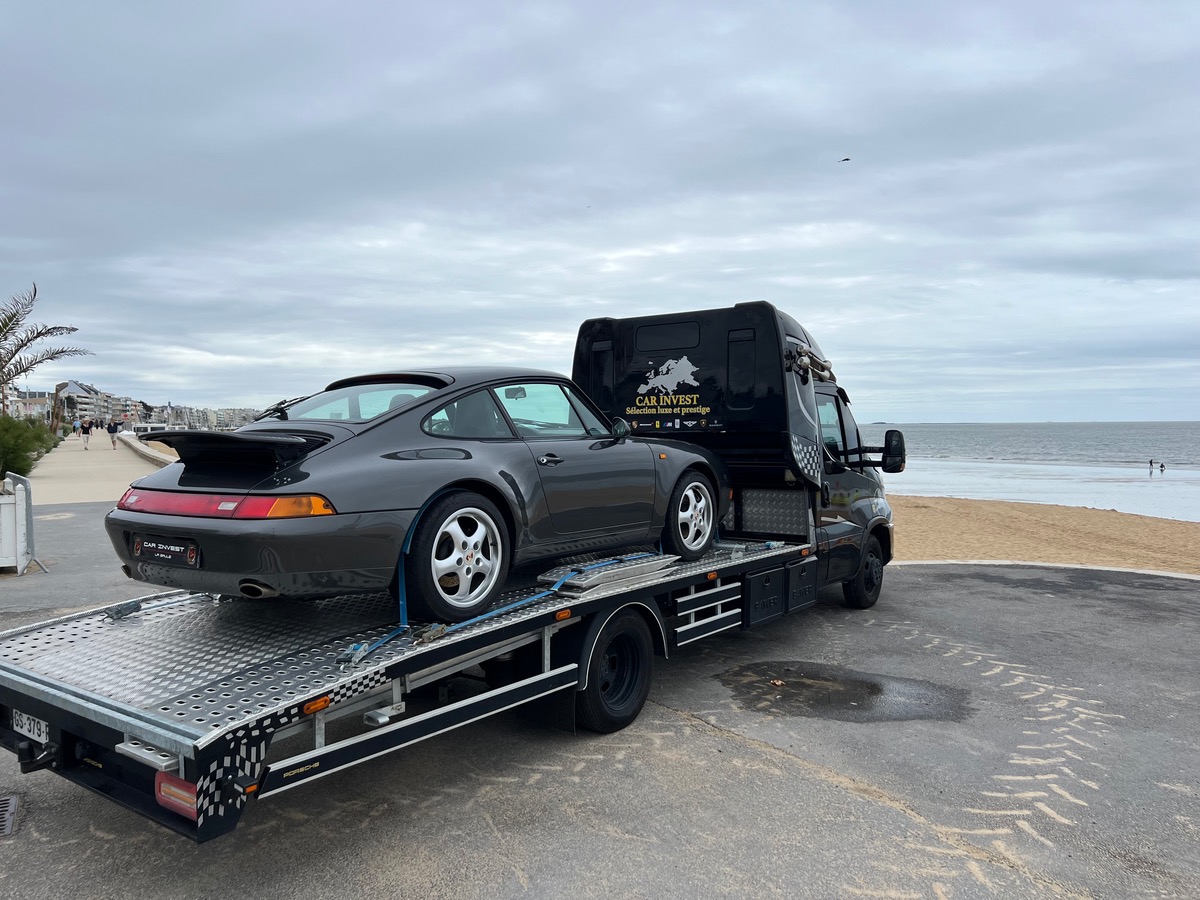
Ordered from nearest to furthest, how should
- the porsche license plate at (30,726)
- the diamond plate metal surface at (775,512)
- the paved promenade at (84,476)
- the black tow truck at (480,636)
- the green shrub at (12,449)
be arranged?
the black tow truck at (480,636), the porsche license plate at (30,726), the diamond plate metal surface at (775,512), the paved promenade at (84,476), the green shrub at (12,449)

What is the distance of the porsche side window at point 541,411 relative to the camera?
4.78 metres

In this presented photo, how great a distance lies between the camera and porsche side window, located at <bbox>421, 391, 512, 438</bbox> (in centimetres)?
434

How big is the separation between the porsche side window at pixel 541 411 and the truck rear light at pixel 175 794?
2365 mm

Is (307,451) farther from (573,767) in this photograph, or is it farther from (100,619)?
(573,767)

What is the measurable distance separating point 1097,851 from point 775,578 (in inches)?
124

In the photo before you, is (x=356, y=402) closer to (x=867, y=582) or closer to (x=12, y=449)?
(x=867, y=582)

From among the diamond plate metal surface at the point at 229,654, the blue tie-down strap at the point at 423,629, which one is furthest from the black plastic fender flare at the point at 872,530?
the blue tie-down strap at the point at 423,629

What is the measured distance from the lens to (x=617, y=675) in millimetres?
5168

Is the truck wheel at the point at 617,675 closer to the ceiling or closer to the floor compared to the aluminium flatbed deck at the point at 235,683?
closer to the floor

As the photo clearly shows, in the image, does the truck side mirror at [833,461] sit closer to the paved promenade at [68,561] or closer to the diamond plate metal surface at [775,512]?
the diamond plate metal surface at [775,512]

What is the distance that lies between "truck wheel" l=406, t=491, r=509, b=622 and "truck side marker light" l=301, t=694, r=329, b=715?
73cm

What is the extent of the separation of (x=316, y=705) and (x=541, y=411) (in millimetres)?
2250

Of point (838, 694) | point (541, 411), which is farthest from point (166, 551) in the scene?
point (838, 694)

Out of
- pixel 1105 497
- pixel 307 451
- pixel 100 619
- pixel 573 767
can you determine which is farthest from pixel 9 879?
pixel 1105 497
